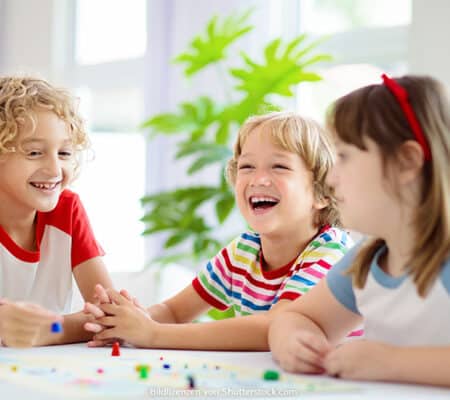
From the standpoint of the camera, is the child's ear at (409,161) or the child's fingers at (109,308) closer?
the child's ear at (409,161)

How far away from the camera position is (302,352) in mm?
1009

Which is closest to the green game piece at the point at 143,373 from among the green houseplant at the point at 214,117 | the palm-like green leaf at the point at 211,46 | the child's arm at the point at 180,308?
the child's arm at the point at 180,308

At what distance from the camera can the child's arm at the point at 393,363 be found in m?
0.89

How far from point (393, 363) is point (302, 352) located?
5.6 inches

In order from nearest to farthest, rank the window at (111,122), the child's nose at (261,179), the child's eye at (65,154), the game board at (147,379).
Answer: the game board at (147,379), the child's nose at (261,179), the child's eye at (65,154), the window at (111,122)

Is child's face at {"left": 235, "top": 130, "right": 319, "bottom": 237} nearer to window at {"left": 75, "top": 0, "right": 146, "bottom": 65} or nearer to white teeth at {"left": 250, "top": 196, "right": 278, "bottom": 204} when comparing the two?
white teeth at {"left": 250, "top": 196, "right": 278, "bottom": 204}

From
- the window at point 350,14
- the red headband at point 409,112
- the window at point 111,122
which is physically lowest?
the window at point 111,122

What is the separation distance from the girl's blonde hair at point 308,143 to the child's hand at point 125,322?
441mm

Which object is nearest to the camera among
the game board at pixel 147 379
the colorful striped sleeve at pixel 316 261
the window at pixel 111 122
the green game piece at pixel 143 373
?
the game board at pixel 147 379

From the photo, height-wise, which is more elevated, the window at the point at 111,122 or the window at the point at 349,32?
the window at the point at 349,32

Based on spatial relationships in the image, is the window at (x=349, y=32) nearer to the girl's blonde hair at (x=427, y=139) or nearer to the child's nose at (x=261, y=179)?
the child's nose at (x=261, y=179)

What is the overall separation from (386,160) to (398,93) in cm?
9

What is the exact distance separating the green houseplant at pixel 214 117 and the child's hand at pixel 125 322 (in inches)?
42.1

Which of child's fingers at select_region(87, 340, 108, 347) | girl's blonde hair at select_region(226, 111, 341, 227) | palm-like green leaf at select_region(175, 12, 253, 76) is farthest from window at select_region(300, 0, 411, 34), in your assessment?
child's fingers at select_region(87, 340, 108, 347)
